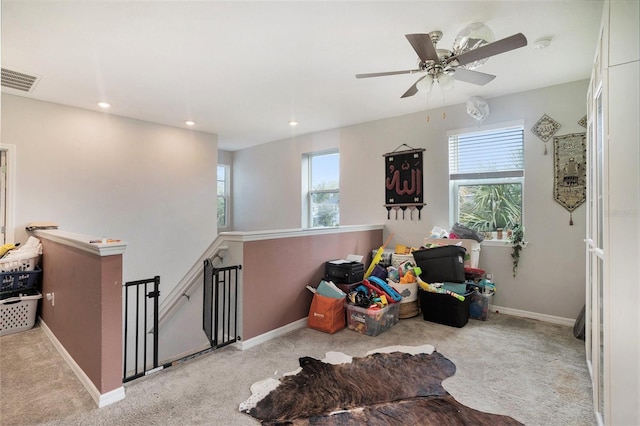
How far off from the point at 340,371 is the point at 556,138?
11.4 feet

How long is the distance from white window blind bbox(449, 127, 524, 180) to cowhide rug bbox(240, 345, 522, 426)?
8.20 ft

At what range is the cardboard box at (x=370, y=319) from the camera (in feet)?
10.2

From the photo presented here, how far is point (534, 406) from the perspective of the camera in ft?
6.56

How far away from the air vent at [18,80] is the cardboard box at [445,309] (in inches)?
195

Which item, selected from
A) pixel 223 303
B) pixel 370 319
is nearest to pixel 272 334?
pixel 223 303

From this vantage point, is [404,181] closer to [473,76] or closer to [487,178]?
[487,178]

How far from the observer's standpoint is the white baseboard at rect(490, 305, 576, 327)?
3412 mm

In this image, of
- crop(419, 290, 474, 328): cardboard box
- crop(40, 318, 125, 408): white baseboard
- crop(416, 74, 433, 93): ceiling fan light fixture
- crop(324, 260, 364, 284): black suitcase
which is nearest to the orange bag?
crop(324, 260, 364, 284): black suitcase

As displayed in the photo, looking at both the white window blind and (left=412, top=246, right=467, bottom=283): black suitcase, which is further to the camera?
the white window blind

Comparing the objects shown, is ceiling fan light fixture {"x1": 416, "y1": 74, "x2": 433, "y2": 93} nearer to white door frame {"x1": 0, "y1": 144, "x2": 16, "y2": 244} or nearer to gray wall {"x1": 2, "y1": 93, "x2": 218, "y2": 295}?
gray wall {"x1": 2, "y1": 93, "x2": 218, "y2": 295}

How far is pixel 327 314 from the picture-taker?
320 centimetres

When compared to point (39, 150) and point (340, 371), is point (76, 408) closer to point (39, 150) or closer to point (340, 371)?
point (340, 371)

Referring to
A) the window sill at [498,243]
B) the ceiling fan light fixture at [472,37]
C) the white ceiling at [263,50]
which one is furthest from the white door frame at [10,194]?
the window sill at [498,243]

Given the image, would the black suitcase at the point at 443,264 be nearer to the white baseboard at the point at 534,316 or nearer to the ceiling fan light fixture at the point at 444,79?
the white baseboard at the point at 534,316
